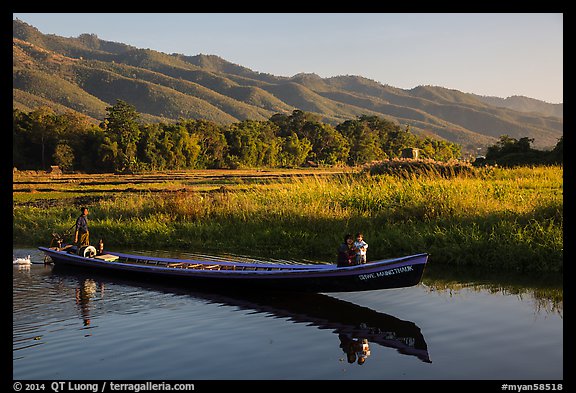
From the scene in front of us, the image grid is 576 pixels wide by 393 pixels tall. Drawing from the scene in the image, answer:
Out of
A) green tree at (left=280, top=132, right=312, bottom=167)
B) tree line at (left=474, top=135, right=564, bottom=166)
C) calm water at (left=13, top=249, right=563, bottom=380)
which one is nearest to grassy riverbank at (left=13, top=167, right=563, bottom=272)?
calm water at (left=13, top=249, right=563, bottom=380)

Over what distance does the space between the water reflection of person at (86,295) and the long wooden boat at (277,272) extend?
90cm

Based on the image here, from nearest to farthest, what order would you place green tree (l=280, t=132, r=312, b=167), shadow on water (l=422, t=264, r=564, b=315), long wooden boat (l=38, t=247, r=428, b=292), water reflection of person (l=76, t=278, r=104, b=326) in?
long wooden boat (l=38, t=247, r=428, b=292)
water reflection of person (l=76, t=278, r=104, b=326)
shadow on water (l=422, t=264, r=564, b=315)
green tree (l=280, t=132, r=312, b=167)

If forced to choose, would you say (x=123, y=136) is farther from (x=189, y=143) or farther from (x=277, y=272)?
(x=277, y=272)

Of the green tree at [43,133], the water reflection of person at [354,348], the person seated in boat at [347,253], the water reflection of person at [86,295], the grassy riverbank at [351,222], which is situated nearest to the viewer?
the water reflection of person at [354,348]

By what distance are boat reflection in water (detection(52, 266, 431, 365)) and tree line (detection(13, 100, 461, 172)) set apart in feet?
187

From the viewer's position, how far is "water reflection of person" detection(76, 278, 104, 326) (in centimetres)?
1361

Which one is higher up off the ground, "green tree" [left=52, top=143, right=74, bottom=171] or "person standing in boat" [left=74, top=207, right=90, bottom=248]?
"green tree" [left=52, top=143, right=74, bottom=171]

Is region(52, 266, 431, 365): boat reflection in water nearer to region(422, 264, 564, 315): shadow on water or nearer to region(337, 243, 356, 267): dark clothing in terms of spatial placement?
region(337, 243, 356, 267): dark clothing

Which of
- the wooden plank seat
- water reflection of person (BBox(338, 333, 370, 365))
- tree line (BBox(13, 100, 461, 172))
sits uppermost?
tree line (BBox(13, 100, 461, 172))

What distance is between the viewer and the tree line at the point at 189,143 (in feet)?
242

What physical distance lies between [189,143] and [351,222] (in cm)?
6175

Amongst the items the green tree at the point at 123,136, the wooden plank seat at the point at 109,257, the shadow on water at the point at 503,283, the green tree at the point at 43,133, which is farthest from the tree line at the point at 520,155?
the green tree at the point at 43,133

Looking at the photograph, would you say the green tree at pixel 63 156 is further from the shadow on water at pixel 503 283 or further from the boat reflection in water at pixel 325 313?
the shadow on water at pixel 503 283
